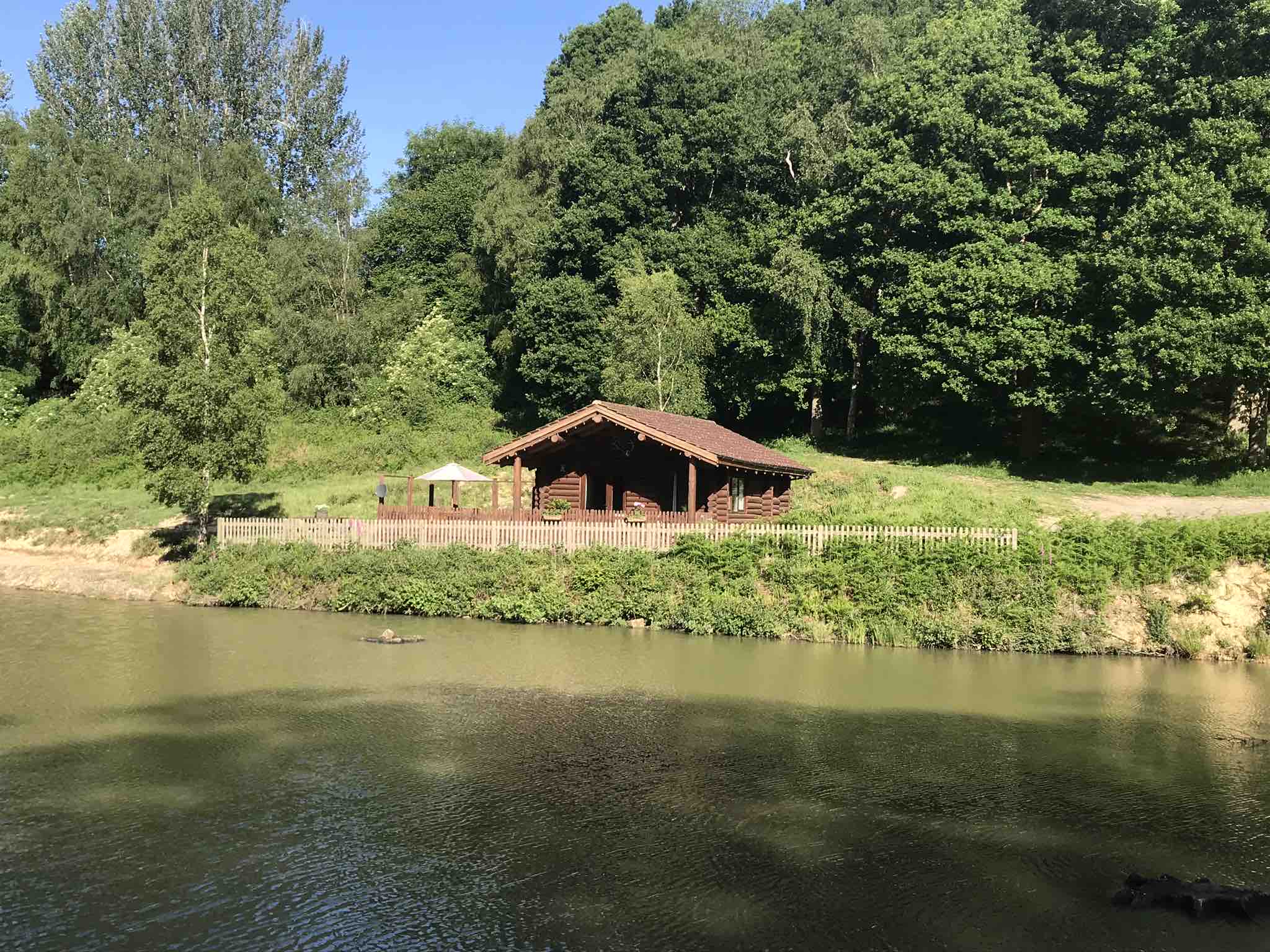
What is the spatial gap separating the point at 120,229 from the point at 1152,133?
171 ft

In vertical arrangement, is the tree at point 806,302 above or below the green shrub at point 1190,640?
above

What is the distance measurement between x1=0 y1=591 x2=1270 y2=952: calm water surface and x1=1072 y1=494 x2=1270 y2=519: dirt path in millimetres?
15862

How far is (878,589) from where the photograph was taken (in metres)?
27.0

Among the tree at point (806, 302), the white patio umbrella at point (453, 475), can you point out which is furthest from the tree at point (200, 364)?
the tree at point (806, 302)

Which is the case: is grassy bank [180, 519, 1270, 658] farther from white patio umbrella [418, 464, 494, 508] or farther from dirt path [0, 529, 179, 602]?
dirt path [0, 529, 179, 602]

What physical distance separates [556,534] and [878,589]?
866cm

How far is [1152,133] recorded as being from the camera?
153 ft

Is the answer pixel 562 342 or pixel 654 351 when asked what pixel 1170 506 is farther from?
pixel 562 342

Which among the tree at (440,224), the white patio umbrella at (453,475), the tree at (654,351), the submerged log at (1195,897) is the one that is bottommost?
the submerged log at (1195,897)

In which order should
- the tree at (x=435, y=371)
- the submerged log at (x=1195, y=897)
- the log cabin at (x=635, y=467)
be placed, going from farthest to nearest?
the tree at (x=435, y=371) < the log cabin at (x=635, y=467) < the submerged log at (x=1195, y=897)

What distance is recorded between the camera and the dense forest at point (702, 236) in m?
41.5

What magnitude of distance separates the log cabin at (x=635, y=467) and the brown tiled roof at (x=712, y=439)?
0.06 meters

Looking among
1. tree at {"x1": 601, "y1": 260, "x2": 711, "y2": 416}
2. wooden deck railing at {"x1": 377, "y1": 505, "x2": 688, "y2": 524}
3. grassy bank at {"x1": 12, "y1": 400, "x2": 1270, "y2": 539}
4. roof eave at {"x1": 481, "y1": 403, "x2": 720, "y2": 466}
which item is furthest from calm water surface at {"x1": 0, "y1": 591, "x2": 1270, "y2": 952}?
tree at {"x1": 601, "y1": 260, "x2": 711, "y2": 416}

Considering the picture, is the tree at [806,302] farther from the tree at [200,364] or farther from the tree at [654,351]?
the tree at [200,364]
